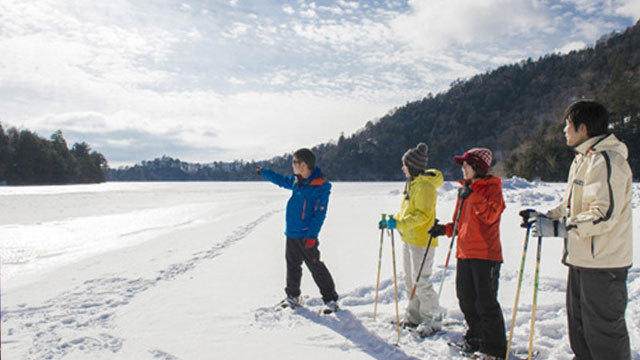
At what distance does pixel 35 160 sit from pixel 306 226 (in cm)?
8474

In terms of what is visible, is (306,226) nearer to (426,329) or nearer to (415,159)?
(415,159)

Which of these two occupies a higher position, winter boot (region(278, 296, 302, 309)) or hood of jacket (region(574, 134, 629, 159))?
hood of jacket (region(574, 134, 629, 159))

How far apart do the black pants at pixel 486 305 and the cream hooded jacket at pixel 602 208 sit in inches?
23.3

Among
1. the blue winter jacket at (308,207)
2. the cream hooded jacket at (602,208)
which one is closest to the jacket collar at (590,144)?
the cream hooded jacket at (602,208)

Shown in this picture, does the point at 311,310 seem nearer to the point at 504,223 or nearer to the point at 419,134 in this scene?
the point at 504,223

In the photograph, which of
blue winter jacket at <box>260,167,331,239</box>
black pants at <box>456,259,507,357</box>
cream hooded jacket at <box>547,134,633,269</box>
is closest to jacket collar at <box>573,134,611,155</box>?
cream hooded jacket at <box>547,134,633,269</box>

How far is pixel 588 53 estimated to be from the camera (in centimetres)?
9062

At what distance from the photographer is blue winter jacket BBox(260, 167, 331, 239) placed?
3.87m

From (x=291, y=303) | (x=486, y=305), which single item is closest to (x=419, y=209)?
(x=486, y=305)

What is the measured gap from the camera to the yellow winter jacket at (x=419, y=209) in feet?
10.2

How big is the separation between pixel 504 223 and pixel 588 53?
4305 inches

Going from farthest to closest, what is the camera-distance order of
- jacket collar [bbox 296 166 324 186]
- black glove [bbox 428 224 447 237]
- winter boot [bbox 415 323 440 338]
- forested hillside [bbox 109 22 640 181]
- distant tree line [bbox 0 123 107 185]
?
forested hillside [bbox 109 22 640 181] → distant tree line [bbox 0 123 107 185] → jacket collar [bbox 296 166 324 186] → winter boot [bbox 415 323 440 338] → black glove [bbox 428 224 447 237]

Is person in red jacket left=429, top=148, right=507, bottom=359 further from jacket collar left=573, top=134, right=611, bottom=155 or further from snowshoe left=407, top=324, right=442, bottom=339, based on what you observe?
jacket collar left=573, top=134, right=611, bottom=155

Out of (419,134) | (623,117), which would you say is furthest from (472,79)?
(623,117)
